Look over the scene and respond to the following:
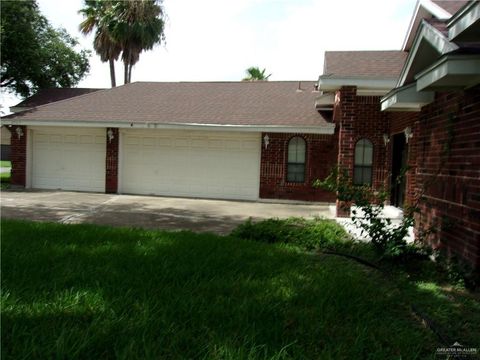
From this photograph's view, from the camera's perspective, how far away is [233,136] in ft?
49.2

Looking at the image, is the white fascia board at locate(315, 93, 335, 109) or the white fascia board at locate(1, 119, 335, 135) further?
the white fascia board at locate(1, 119, 335, 135)

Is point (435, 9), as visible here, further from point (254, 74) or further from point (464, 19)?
point (254, 74)

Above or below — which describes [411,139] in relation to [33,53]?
below

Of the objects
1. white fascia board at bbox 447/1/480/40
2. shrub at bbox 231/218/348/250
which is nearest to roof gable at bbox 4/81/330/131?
shrub at bbox 231/218/348/250

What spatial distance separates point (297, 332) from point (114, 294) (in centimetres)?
166

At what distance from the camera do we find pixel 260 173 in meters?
→ 14.6

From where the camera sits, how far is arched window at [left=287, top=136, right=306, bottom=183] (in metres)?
14.4

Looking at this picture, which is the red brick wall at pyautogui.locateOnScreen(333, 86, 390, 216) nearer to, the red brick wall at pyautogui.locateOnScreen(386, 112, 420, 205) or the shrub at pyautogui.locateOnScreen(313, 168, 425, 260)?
the red brick wall at pyautogui.locateOnScreen(386, 112, 420, 205)

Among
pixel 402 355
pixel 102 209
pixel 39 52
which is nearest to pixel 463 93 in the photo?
pixel 402 355

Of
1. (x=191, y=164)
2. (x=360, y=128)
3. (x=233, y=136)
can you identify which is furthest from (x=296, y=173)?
(x=191, y=164)

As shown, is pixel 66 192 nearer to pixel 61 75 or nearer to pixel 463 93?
pixel 463 93
